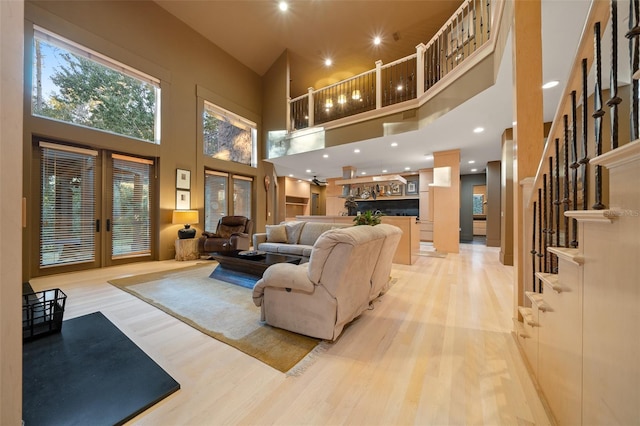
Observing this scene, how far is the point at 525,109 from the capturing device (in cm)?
196

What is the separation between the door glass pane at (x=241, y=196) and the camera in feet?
22.9

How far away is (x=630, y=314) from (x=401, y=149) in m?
5.74

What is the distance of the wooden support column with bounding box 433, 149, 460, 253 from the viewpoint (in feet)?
19.5

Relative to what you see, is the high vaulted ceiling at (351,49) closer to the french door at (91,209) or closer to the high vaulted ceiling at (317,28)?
the high vaulted ceiling at (317,28)

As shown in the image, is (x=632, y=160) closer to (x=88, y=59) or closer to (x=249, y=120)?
(x=88, y=59)

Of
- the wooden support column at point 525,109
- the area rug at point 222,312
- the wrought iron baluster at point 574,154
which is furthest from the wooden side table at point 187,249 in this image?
the wrought iron baluster at point 574,154

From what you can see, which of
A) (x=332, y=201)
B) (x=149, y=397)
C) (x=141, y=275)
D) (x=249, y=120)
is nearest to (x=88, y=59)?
(x=249, y=120)

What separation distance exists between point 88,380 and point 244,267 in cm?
202

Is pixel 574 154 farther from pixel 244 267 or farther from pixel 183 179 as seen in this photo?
pixel 183 179

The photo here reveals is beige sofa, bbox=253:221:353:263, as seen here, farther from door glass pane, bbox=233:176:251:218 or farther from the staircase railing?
the staircase railing

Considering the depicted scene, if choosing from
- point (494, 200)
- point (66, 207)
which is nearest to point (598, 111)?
point (66, 207)

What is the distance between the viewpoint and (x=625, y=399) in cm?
67

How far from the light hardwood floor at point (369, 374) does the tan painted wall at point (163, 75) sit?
291cm

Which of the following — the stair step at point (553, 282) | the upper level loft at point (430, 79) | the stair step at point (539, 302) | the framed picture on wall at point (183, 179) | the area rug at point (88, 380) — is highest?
the upper level loft at point (430, 79)
